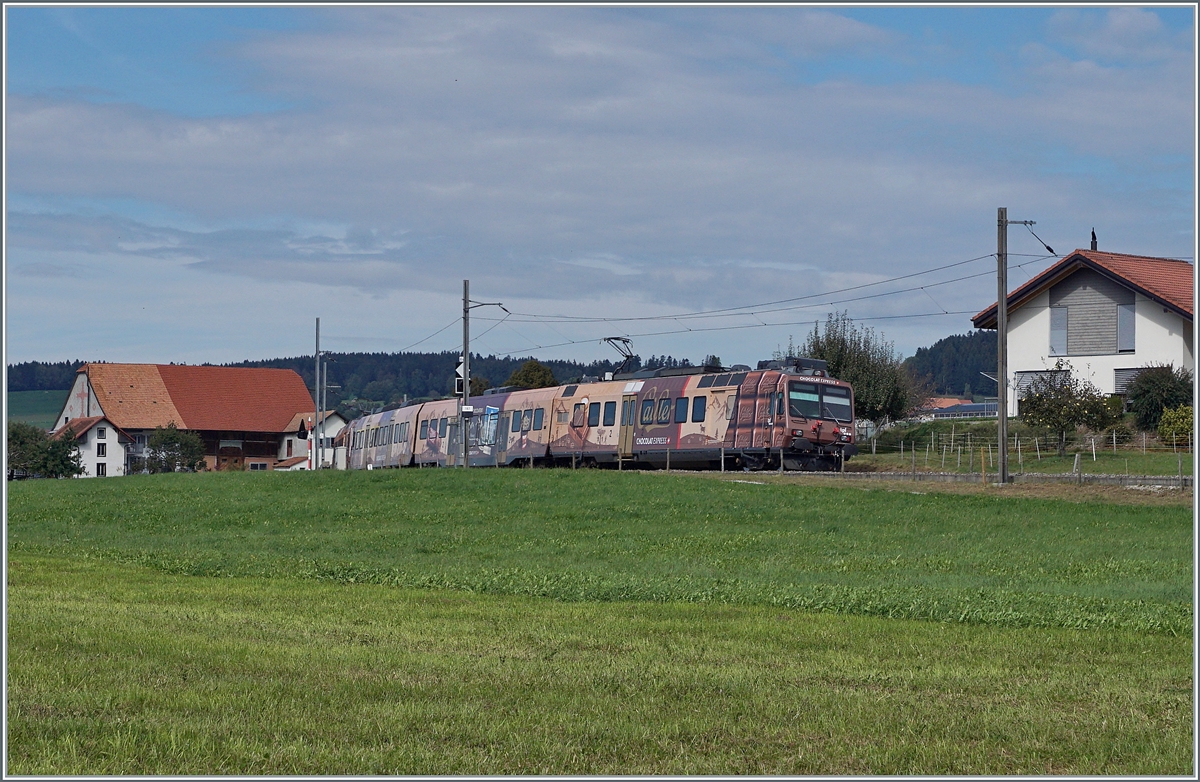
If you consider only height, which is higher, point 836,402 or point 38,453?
point 836,402

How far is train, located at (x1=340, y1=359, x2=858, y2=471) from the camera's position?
41.9 m

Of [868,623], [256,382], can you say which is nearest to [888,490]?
[868,623]

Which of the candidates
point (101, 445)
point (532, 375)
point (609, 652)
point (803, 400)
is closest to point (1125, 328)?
point (803, 400)

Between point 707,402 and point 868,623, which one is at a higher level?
point 707,402

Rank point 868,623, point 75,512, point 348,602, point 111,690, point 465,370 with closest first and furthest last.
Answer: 1. point 111,690
2. point 868,623
3. point 348,602
4. point 75,512
5. point 465,370

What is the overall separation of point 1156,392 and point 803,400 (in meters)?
16.8

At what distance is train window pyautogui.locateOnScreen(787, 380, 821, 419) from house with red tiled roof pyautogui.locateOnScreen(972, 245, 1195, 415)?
16.0 metres

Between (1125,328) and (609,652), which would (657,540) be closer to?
(609,652)

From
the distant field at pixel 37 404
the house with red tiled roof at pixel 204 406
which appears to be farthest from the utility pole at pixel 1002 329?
the distant field at pixel 37 404

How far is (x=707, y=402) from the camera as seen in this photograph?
143 feet

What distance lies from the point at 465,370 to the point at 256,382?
289ft

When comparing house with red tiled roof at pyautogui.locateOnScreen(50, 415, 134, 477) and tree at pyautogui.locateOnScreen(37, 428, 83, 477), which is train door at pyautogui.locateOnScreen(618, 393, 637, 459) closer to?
tree at pyautogui.locateOnScreen(37, 428, 83, 477)

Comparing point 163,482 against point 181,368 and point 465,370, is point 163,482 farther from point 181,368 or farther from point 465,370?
point 181,368

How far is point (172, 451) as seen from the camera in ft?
341
